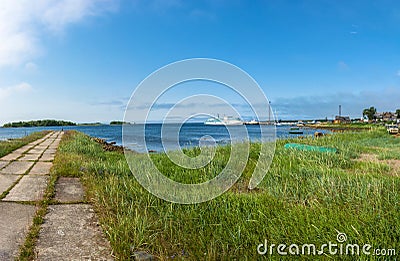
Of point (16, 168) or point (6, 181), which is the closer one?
point (6, 181)

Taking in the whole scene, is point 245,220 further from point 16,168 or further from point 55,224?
point 16,168

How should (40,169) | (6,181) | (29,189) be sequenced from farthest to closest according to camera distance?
(40,169)
(6,181)
(29,189)

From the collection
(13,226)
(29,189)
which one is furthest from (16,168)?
(13,226)

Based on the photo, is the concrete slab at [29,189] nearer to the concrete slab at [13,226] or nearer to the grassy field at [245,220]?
the concrete slab at [13,226]

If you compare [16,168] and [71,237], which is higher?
[16,168]

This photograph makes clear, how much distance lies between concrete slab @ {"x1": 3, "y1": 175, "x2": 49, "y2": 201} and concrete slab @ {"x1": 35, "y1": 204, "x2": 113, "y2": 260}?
0.62 metres

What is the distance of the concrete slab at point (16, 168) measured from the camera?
17.4 ft

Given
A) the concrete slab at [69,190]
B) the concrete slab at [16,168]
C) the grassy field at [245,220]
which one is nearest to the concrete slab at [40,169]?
the concrete slab at [16,168]

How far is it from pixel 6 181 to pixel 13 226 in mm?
2211

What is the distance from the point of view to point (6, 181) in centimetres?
446

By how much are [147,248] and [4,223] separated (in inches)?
58.8

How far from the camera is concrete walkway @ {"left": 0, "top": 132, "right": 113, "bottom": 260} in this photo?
7.27ft

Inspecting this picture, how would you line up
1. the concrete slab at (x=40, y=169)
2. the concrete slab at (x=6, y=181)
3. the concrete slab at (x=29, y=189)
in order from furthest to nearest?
the concrete slab at (x=40, y=169), the concrete slab at (x=6, y=181), the concrete slab at (x=29, y=189)

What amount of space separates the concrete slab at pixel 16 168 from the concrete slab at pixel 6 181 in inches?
13.1
